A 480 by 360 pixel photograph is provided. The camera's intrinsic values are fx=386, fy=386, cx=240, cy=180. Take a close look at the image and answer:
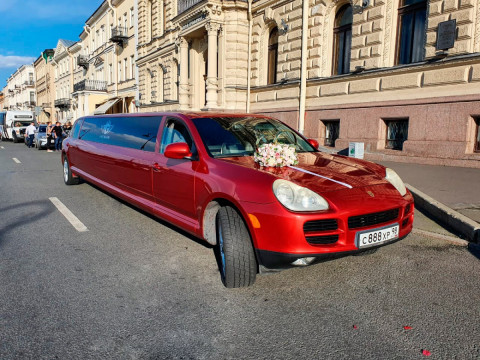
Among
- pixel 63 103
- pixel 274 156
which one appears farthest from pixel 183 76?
pixel 63 103

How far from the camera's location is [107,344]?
2533mm

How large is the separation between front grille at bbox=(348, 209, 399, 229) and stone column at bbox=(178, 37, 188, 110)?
2123 centimetres

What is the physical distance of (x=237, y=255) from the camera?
3.31 meters

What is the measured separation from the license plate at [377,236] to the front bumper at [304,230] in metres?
0.03

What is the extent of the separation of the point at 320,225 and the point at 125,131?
3899 mm

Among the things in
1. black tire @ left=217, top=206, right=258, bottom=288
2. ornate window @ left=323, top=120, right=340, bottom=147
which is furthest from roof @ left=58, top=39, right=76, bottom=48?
black tire @ left=217, top=206, right=258, bottom=288

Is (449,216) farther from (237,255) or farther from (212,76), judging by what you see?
(212,76)

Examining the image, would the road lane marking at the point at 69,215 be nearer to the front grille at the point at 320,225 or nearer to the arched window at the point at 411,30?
the front grille at the point at 320,225

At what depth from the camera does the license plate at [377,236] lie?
3223 millimetres

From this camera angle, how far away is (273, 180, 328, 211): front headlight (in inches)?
123

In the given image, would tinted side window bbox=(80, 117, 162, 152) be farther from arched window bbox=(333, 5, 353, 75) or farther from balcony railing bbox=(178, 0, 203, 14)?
balcony railing bbox=(178, 0, 203, 14)

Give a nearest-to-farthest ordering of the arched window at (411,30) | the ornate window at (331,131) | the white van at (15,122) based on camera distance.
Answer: the arched window at (411,30)
the ornate window at (331,131)
the white van at (15,122)

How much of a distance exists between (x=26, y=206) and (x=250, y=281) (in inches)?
198

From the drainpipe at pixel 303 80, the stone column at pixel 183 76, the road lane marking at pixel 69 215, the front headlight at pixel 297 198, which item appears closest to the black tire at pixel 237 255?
the front headlight at pixel 297 198
